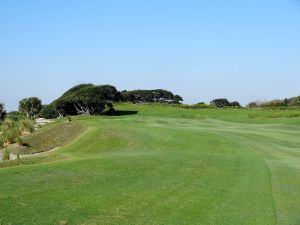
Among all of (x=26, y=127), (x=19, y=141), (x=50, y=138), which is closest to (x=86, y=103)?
(x=26, y=127)

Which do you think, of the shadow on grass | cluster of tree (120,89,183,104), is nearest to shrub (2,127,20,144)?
the shadow on grass

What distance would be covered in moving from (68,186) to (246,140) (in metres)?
21.7

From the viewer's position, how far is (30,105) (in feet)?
281

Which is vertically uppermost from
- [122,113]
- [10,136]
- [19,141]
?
[122,113]

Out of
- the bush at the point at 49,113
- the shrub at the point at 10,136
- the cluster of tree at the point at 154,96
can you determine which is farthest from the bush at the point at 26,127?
the cluster of tree at the point at 154,96

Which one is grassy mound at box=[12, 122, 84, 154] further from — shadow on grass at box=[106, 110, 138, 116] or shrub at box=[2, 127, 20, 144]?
shadow on grass at box=[106, 110, 138, 116]

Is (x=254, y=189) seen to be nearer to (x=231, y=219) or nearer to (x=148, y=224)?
(x=231, y=219)

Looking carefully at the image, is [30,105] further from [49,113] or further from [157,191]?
[157,191]

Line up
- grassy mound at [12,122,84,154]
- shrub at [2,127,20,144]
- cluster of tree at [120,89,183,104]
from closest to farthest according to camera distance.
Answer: grassy mound at [12,122,84,154]
shrub at [2,127,20,144]
cluster of tree at [120,89,183,104]

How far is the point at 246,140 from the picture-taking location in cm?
3300

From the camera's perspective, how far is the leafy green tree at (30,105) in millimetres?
84125

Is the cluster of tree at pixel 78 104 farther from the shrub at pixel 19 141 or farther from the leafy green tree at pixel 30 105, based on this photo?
the shrub at pixel 19 141

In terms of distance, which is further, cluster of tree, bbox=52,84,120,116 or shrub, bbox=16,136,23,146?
cluster of tree, bbox=52,84,120,116

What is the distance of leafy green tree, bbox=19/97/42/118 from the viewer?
84.1 metres
